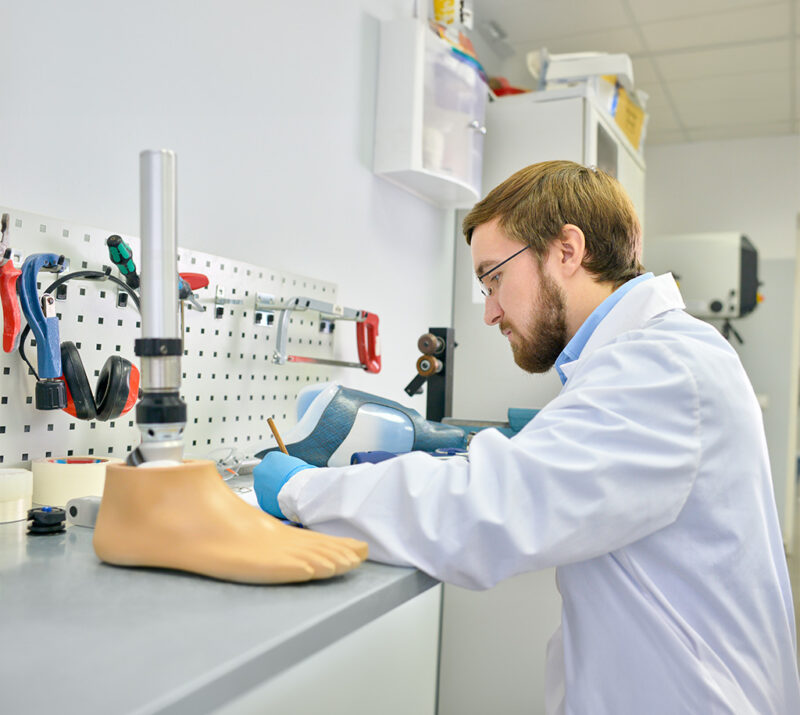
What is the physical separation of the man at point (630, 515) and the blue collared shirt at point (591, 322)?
0.07 m

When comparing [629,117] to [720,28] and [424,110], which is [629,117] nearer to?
[720,28]

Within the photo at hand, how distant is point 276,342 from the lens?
1.68 m

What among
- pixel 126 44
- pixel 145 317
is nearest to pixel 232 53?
pixel 126 44

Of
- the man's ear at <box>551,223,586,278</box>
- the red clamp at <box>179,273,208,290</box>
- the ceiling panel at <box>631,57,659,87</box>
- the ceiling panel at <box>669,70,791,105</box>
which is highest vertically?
the ceiling panel at <box>631,57,659,87</box>

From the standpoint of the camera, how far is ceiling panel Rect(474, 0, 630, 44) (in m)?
2.85

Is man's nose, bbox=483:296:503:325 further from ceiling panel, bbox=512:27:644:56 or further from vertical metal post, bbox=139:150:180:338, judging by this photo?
ceiling panel, bbox=512:27:644:56

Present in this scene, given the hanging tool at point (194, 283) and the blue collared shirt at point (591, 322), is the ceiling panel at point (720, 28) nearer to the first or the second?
the blue collared shirt at point (591, 322)

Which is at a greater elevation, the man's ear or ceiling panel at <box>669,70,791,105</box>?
ceiling panel at <box>669,70,791,105</box>

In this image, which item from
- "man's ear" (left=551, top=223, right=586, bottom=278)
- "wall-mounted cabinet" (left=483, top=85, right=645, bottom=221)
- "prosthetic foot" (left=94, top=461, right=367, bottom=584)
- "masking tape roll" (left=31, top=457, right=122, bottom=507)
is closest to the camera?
"prosthetic foot" (left=94, top=461, right=367, bottom=584)

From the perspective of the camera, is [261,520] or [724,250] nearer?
[261,520]

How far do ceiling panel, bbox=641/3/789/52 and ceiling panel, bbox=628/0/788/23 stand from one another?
4 centimetres

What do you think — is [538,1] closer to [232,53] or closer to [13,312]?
[232,53]

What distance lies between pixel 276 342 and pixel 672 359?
1059 millimetres

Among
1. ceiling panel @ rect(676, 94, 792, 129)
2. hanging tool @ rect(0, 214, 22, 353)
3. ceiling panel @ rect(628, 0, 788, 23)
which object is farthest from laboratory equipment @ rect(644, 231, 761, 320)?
hanging tool @ rect(0, 214, 22, 353)
